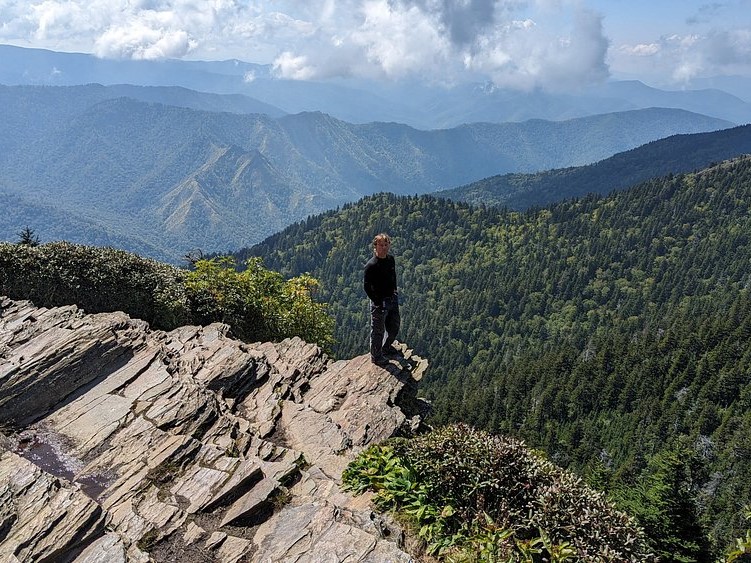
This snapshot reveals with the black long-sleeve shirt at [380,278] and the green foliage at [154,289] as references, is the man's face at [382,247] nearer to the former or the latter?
the black long-sleeve shirt at [380,278]

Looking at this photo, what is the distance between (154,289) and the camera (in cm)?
2712

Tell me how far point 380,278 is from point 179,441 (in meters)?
8.02

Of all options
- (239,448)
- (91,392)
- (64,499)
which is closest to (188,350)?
(91,392)

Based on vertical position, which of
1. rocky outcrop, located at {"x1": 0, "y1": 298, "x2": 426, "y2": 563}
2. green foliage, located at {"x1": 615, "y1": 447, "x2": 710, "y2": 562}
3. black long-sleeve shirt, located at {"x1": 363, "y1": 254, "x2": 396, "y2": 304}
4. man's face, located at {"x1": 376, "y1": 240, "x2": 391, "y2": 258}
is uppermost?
man's face, located at {"x1": 376, "y1": 240, "x2": 391, "y2": 258}

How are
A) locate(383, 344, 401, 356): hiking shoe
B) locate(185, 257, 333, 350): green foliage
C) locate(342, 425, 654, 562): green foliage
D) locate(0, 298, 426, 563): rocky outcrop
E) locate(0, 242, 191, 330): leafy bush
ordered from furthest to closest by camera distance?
locate(185, 257, 333, 350): green foliage
locate(0, 242, 191, 330): leafy bush
locate(383, 344, 401, 356): hiking shoe
locate(0, 298, 426, 563): rocky outcrop
locate(342, 425, 654, 562): green foliage

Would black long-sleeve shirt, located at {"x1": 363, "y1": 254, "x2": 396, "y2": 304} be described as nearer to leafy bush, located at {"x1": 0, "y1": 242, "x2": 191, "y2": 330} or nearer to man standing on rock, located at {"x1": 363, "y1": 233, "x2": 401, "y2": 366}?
man standing on rock, located at {"x1": 363, "y1": 233, "x2": 401, "y2": 366}

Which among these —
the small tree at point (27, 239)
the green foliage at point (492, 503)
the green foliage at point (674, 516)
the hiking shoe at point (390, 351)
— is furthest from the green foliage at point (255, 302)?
the green foliage at point (674, 516)

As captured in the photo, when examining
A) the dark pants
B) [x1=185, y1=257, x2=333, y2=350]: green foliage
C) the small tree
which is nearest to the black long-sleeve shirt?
the dark pants

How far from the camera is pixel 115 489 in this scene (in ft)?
39.3

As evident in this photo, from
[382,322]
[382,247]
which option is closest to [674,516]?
[382,322]

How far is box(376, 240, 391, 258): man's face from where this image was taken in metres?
15.9

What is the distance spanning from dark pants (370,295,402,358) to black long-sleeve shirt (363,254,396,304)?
390 mm

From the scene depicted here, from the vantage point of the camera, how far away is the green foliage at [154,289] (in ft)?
78.5

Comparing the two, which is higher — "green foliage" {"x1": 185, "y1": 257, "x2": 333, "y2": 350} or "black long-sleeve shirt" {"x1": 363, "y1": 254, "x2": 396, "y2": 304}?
"black long-sleeve shirt" {"x1": 363, "y1": 254, "x2": 396, "y2": 304}
